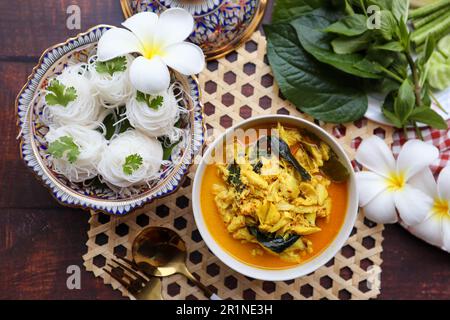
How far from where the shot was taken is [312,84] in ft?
4.63

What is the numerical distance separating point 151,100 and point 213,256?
53 centimetres

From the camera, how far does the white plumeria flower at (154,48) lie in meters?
1.15

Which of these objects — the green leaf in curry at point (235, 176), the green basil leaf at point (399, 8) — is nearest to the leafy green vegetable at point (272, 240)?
the green leaf in curry at point (235, 176)

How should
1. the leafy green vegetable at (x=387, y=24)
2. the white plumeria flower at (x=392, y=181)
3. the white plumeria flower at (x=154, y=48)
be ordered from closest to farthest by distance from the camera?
1. the white plumeria flower at (x=154, y=48)
2. the leafy green vegetable at (x=387, y=24)
3. the white plumeria flower at (x=392, y=181)

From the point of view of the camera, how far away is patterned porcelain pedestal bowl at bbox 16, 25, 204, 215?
124 cm

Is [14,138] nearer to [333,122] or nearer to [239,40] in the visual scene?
[239,40]

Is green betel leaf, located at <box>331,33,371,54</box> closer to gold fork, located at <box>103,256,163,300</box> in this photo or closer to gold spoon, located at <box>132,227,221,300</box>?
gold spoon, located at <box>132,227,221,300</box>

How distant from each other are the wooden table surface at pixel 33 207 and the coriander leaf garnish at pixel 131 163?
0.34m

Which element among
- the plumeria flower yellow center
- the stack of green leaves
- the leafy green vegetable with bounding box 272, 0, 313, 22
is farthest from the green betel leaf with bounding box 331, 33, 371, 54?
the plumeria flower yellow center

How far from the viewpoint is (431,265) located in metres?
1.46

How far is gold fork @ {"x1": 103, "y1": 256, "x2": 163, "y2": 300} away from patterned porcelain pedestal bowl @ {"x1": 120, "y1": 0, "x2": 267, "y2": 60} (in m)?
0.69

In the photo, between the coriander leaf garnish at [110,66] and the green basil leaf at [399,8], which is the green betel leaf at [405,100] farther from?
the coriander leaf garnish at [110,66]

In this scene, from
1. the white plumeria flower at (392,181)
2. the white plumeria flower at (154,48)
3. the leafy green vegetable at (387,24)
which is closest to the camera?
the white plumeria flower at (154,48)

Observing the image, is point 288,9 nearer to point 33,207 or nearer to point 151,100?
point 151,100
